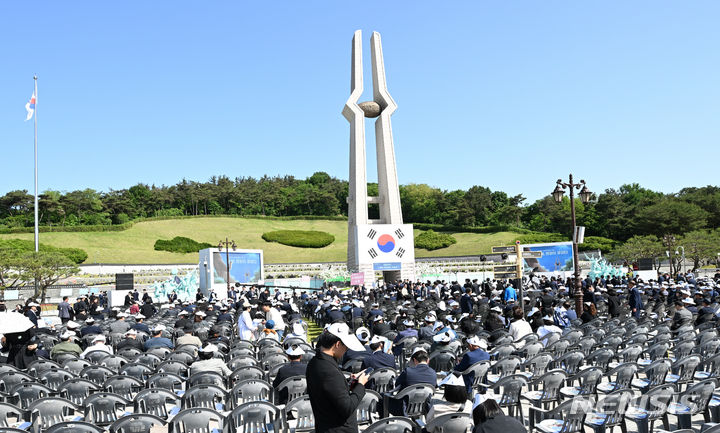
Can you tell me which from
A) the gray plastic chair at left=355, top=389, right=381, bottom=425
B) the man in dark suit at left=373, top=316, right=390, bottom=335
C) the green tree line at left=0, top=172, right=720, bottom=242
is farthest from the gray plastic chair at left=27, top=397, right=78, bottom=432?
the green tree line at left=0, top=172, right=720, bottom=242

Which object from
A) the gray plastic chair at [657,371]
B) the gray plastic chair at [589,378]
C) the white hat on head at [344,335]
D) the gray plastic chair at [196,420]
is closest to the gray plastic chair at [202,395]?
the gray plastic chair at [196,420]

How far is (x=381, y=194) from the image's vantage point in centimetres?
4331

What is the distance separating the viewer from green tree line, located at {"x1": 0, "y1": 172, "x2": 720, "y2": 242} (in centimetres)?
7119

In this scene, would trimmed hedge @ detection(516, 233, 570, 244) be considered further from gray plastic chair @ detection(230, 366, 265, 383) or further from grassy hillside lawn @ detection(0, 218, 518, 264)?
gray plastic chair @ detection(230, 366, 265, 383)

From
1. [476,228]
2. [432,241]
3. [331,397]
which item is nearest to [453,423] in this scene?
[331,397]

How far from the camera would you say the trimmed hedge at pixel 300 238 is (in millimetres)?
→ 81625

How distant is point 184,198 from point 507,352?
102098 millimetres

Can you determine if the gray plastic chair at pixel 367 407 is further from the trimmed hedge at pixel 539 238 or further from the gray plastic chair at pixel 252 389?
the trimmed hedge at pixel 539 238

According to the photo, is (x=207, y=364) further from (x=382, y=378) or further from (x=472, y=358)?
(x=472, y=358)

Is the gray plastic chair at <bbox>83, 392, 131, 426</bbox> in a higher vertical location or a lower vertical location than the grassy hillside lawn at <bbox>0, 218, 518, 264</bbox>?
lower

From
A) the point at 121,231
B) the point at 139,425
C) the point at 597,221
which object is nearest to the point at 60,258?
the point at 139,425

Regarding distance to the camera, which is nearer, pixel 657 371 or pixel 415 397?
pixel 415 397

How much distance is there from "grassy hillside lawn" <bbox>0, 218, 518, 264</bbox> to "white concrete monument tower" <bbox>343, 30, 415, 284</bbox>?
31.8 meters

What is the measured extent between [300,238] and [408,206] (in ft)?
94.8
